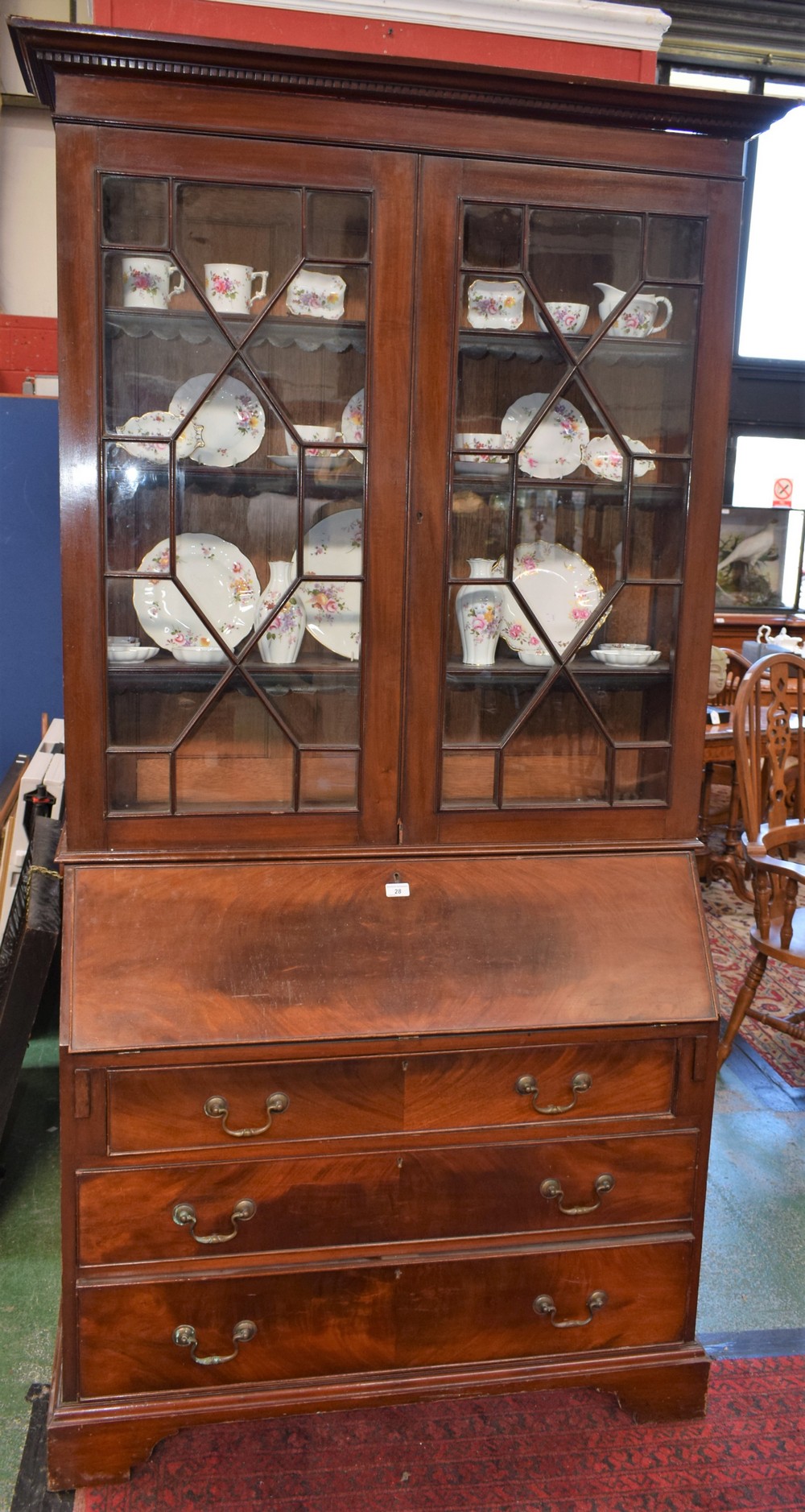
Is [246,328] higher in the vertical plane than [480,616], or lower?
higher

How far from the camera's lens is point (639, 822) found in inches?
72.8

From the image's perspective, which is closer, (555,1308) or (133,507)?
(133,507)

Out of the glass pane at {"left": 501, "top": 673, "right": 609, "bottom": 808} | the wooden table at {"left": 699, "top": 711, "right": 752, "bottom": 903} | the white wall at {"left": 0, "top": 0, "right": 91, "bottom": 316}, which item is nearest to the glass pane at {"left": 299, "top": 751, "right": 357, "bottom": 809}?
the glass pane at {"left": 501, "top": 673, "right": 609, "bottom": 808}

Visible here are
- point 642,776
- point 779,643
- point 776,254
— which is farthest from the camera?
point 776,254

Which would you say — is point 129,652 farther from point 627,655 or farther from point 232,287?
point 627,655

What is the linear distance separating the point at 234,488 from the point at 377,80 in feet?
1.94

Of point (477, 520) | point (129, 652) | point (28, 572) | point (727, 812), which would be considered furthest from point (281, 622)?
point (727, 812)

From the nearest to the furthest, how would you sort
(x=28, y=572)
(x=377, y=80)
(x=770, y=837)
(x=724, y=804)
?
(x=377, y=80) → (x=770, y=837) → (x=28, y=572) → (x=724, y=804)

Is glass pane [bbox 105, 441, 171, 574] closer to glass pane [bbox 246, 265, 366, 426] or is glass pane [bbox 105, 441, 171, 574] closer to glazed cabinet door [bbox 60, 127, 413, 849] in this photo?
glazed cabinet door [bbox 60, 127, 413, 849]

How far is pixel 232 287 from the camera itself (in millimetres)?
1604

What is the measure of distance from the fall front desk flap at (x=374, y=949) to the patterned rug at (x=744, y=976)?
4.87ft

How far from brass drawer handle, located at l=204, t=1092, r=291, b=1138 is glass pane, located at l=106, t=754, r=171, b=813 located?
436mm

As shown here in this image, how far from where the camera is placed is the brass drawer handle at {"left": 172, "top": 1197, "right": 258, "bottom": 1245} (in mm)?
1612

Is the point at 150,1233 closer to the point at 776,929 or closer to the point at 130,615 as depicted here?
the point at 130,615
